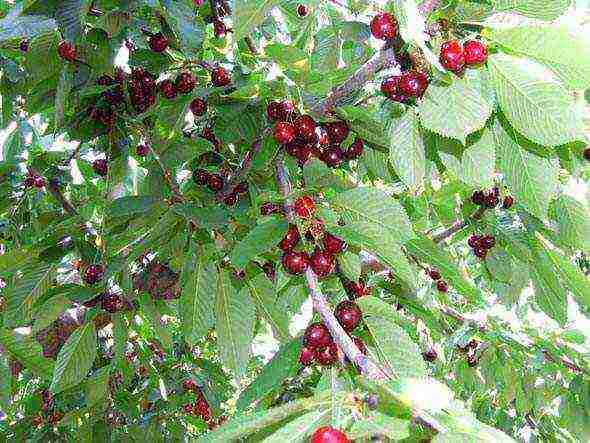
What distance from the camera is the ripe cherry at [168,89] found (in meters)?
2.17

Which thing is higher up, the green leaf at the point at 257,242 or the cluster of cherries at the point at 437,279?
the green leaf at the point at 257,242

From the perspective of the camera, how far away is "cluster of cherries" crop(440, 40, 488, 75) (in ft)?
4.20

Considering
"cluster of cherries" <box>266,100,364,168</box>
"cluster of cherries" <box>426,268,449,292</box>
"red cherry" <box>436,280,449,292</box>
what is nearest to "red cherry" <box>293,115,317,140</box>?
"cluster of cherries" <box>266,100,364,168</box>

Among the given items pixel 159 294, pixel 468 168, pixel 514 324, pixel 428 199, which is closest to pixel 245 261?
pixel 468 168

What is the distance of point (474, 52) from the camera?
128 centimetres

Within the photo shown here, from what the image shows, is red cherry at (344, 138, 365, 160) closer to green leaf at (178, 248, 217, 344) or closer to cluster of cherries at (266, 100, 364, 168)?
cluster of cherries at (266, 100, 364, 168)

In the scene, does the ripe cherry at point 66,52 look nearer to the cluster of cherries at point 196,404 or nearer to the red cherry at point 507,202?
the red cherry at point 507,202

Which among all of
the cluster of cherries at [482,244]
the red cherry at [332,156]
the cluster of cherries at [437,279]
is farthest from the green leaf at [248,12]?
the cluster of cherries at [437,279]

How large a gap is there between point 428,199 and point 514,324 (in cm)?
122

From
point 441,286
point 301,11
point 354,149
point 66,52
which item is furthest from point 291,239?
point 441,286

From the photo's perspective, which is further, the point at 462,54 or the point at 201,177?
the point at 201,177

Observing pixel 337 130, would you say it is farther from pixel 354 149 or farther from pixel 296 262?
pixel 296 262

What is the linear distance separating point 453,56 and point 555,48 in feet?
0.63

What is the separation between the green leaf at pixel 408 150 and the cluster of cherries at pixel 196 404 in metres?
2.34
